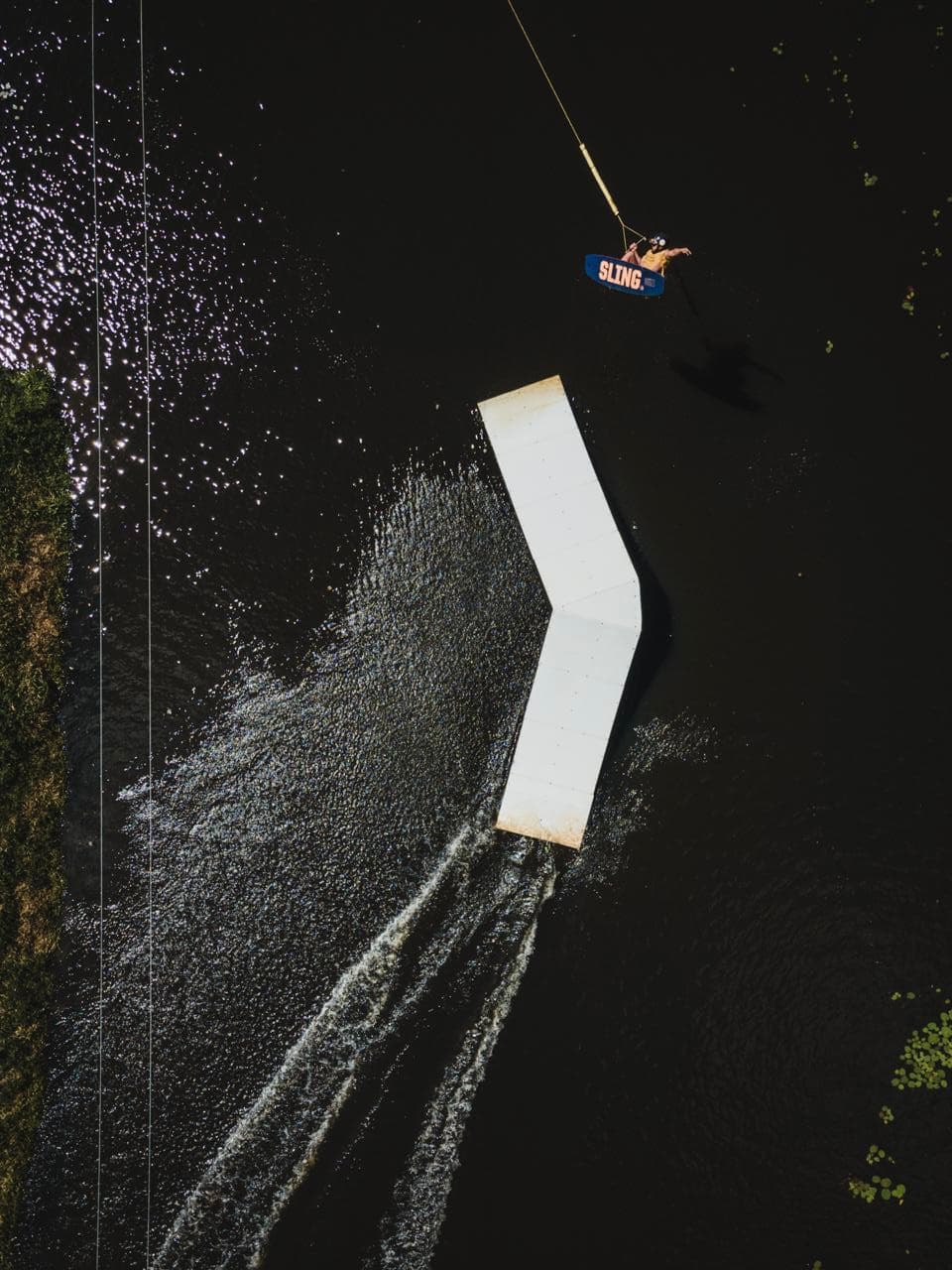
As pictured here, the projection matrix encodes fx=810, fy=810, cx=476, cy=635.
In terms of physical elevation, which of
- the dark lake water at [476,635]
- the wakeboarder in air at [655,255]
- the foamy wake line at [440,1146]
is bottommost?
the foamy wake line at [440,1146]

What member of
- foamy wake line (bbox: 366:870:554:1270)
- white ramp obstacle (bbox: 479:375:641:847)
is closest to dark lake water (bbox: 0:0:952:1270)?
foamy wake line (bbox: 366:870:554:1270)

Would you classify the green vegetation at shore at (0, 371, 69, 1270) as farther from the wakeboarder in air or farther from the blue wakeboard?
the wakeboarder in air

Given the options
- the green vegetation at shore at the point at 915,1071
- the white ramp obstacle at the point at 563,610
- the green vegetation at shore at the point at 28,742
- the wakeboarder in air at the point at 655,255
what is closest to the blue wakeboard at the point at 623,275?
the wakeboarder in air at the point at 655,255

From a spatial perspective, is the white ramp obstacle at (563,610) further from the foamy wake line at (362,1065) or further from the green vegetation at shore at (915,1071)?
the green vegetation at shore at (915,1071)

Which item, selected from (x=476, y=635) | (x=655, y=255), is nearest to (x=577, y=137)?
(x=655, y=255)

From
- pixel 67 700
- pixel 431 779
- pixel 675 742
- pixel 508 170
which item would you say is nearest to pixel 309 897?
pixel 431 779

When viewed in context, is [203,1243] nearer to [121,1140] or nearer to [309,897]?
[121,1140]
